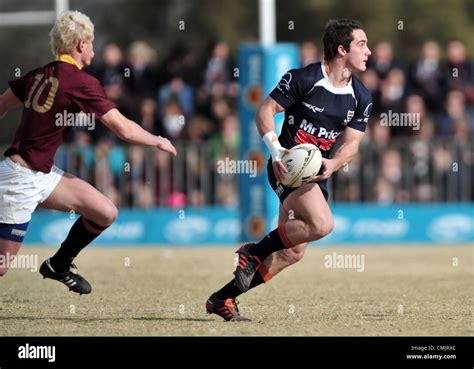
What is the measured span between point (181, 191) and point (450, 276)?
6.70m

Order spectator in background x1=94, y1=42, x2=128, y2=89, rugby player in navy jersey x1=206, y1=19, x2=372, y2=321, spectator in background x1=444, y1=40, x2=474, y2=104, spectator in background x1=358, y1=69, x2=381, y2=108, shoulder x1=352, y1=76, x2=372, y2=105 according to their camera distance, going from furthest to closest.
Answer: spectator in background x1=94, y1=42, x2=128, y2=89, spectator in background x1=444, y1=40, x2=474, y2=104, spectator in background x1=358, y1=69, x2=381, y2=108, shoulder x1=352, y1=76, x2=372, y2=105, rugby player in navy jersey x1=206, y1=19, x2=372, y2=321

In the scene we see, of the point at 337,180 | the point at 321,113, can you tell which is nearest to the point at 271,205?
the point at 337,180

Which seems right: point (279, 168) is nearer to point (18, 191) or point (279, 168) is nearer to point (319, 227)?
point (319, 227)

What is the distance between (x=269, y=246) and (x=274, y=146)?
0.80 metres

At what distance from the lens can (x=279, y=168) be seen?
357 inches

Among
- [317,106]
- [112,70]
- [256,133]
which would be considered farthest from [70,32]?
[112,70]

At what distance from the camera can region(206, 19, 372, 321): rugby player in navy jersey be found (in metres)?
9.19

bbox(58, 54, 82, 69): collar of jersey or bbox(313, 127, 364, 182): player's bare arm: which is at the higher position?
bbox(58, 54, 82, 69): collar of jersey

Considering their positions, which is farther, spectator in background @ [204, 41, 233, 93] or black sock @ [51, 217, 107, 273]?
spectator in background @ [204, 41, 233, 93]

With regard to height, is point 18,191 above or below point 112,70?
below

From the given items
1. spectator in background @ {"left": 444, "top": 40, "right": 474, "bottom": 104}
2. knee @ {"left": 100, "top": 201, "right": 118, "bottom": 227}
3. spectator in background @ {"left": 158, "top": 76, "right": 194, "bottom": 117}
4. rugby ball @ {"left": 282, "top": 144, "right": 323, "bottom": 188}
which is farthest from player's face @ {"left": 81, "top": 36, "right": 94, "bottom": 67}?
spectator in background @ {"left": 444, "top": 40, "right": 474, "bottom": 104}

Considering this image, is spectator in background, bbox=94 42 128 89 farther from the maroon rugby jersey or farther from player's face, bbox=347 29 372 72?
player's face, bbox=347 29 372 72
